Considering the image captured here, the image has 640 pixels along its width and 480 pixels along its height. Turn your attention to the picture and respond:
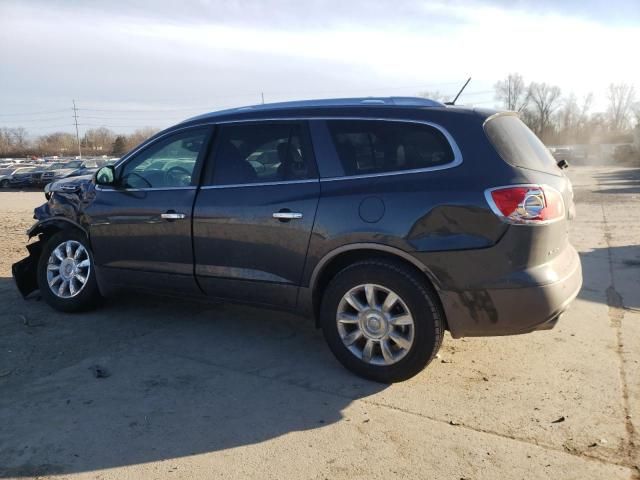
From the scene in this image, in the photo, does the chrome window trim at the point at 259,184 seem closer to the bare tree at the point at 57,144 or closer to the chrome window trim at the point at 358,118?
the chrome window trim at the point at 358,118

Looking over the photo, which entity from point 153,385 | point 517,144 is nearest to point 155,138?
point 153,385

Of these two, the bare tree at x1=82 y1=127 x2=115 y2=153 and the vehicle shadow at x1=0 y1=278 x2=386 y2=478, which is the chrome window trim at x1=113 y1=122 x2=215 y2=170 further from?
the bare tree at x1=82 y1=127 x2=115 y2=153

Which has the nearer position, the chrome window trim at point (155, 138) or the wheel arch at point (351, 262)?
the wheel arch at point (351, 262)

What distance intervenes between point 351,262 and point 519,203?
1.21 metres

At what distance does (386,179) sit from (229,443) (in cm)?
195

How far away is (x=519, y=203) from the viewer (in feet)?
11.1

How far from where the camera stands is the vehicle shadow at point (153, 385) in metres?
3.12

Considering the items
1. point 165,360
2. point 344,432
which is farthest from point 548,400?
point 165,360

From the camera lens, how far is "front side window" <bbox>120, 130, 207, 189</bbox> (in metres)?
4.68

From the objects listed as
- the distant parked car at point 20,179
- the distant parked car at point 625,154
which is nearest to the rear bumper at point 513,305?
the distant parked car at point 20,179

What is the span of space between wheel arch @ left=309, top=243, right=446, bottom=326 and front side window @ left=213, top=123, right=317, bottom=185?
639 millimetres

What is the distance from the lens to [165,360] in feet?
14.1

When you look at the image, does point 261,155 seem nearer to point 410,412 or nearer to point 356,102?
point 356,102

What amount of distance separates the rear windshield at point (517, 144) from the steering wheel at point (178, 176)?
248 cm
